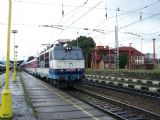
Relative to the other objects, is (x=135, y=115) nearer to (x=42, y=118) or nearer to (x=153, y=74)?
(x=42, y=118)

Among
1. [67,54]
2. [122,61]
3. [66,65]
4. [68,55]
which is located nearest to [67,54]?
[67,54]

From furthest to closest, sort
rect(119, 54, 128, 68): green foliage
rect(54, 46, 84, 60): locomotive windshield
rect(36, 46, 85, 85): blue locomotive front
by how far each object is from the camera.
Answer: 1. rect(119, 54, 128, 68): green foliage
2. rect(54, 46, 84, 60): locomotive windshield
3. rect(36, 46, 85, 85): blue locomotive front

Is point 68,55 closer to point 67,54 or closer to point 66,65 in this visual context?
point 67,54

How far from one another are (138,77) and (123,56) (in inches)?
1540

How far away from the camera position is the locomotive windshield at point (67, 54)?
82.9 ft

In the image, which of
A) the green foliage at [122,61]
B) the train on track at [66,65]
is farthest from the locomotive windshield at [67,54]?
the green foliage at [122,61]

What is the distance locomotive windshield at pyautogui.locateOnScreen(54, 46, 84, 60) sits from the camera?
25.3 m

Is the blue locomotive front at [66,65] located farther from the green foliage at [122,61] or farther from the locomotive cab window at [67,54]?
the green foliage at [122,61]

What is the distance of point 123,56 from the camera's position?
247 ft

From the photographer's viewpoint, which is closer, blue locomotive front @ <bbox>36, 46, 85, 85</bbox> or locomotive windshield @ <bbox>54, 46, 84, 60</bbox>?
blue locomotive front @ <bbox>36, 46, 85, 85</bbox>

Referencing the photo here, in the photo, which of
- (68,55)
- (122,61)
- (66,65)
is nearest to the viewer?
(66,65)

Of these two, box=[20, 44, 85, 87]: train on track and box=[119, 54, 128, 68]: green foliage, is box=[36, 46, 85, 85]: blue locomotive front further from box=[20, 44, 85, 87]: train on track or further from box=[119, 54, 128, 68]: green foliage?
box=[119, 54, 128, 68]: green foliage

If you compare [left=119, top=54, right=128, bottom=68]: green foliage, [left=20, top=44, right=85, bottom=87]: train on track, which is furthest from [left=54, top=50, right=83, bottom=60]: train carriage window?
[left=119, top=54, right=128, bottom=68]: green foliage

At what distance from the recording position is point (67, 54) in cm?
2569
